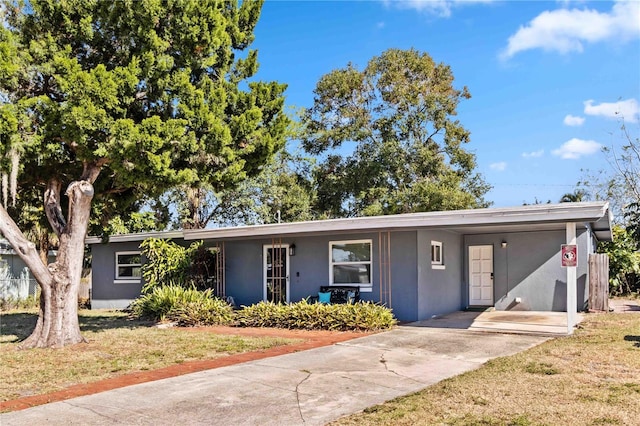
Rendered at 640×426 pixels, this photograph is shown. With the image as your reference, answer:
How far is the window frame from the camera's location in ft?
44.4

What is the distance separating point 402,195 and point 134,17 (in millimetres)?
15896

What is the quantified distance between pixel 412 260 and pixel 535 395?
7077 millimetres

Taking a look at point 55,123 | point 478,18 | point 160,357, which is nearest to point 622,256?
point 478,18

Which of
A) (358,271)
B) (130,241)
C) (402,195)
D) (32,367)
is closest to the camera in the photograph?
(32,367)

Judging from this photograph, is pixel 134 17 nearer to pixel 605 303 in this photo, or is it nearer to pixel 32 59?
pixel 32 59

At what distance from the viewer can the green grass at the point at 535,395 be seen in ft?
16.0

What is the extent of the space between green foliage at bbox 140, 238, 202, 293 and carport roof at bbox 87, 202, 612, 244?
626 mm

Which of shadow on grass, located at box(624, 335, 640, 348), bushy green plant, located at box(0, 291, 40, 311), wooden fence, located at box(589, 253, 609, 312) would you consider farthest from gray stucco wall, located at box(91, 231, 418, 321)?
wooden fence, located at box(589, 253, 609, 312)

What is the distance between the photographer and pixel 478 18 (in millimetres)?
13656

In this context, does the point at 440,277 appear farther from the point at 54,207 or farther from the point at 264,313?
the point at 54,207

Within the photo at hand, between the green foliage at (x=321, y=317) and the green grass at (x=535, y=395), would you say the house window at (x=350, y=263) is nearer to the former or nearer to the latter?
the green foliage at (x=321, y=317)

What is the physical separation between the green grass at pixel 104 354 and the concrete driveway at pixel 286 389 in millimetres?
1083

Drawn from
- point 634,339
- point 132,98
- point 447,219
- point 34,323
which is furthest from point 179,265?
point 634,339

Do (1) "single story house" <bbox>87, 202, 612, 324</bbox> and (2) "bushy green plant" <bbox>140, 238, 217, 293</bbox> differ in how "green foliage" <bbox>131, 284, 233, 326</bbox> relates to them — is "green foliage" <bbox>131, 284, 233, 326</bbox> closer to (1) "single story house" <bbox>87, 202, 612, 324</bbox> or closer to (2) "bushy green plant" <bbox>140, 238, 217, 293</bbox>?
(2) "bushy green plant" <bbox>140, 238, 217, 293</bbox>
